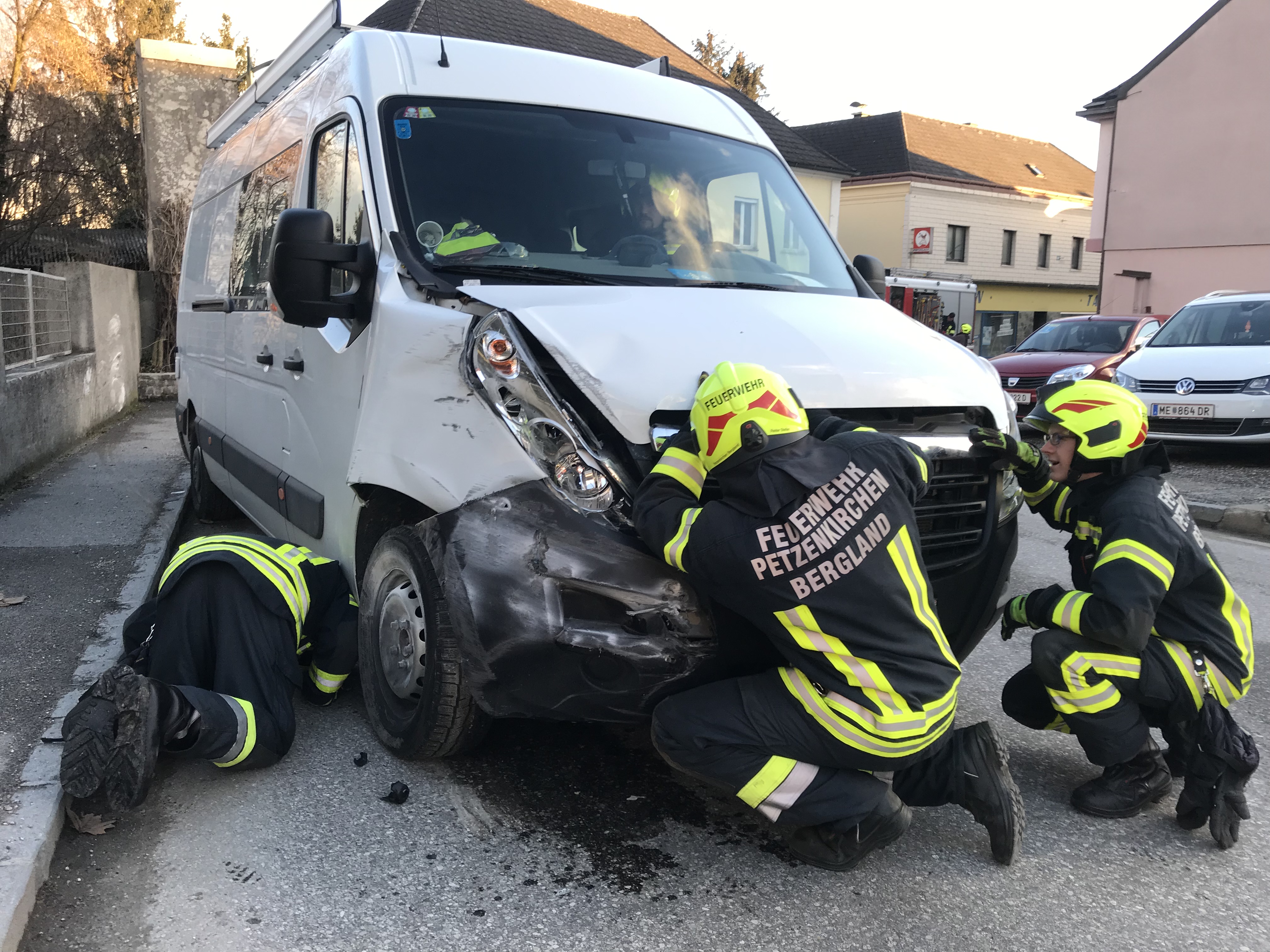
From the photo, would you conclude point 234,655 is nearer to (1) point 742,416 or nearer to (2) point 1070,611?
(1) point 742,416

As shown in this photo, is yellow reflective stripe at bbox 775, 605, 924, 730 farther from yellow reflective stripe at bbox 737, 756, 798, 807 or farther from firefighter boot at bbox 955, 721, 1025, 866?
firefighter boot at bbox 955, 721, 1025, 866

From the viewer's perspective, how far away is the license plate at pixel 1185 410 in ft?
33.2

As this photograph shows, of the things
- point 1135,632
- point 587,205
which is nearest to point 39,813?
point 587,205

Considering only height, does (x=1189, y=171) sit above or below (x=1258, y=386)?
above

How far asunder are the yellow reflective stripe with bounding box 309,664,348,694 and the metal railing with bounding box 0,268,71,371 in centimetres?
494

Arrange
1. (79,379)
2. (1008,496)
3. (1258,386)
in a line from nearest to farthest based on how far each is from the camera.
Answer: (1008,496)
(1258,386)
(79,379)

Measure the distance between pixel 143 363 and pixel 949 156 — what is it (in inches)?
1270

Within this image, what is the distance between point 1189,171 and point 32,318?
956 inches

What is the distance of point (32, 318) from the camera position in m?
9.48

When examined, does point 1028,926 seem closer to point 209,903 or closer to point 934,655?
point 934,655

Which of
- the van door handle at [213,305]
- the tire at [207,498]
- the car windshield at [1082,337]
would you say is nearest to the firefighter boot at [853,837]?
the van door handle at [213,305]

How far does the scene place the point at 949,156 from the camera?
131ft

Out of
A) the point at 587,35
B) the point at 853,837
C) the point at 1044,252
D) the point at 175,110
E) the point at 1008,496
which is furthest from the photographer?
the point at 1044,252

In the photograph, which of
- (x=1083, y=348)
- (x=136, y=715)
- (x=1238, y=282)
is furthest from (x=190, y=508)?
(x=1238, y=282)
